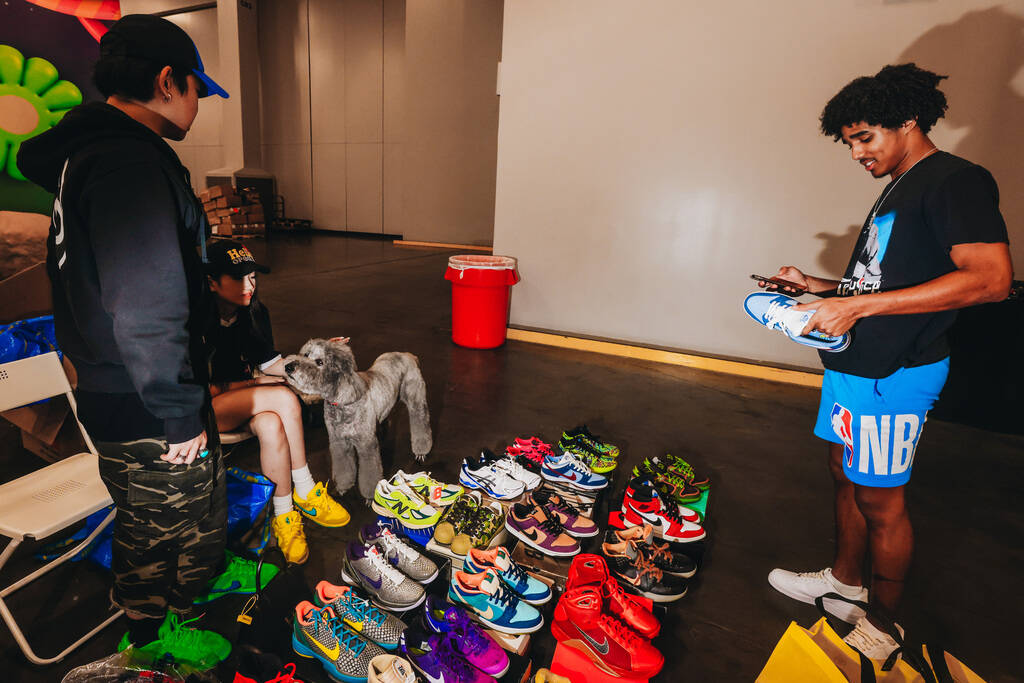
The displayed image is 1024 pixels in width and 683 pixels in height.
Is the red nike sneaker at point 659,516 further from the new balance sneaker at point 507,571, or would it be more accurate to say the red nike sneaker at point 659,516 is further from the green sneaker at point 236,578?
the green sneaker at point 236,578

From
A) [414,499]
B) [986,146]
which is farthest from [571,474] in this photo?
[986,146]

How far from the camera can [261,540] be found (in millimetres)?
1853

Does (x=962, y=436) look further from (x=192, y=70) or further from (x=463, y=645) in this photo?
(x=192, y=70)

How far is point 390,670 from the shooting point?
1.24 meters

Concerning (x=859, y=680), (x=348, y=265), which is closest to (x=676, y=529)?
(x=859, y=680)

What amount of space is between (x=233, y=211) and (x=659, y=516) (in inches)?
466

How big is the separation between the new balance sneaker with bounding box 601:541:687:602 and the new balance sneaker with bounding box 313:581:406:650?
775 millimetres

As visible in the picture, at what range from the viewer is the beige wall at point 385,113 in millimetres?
9812

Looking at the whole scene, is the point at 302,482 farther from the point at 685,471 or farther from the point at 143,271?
the point at 685,471

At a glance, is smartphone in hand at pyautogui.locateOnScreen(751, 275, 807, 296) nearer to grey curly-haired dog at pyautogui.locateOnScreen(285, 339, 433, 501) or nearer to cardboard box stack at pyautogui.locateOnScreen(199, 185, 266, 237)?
grey curly-haired dog at pyautogui.locateOnScreen(285, 339, 433, 501)

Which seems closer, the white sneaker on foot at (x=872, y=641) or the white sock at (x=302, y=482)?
the white sneaker on foot at (x=872, y=641)

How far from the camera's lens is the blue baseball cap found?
1.13 metres

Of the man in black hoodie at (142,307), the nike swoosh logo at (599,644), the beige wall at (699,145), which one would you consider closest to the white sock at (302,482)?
the man in black hoodie at (142,307)

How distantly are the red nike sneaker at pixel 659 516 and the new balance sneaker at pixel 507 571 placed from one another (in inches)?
20.5
